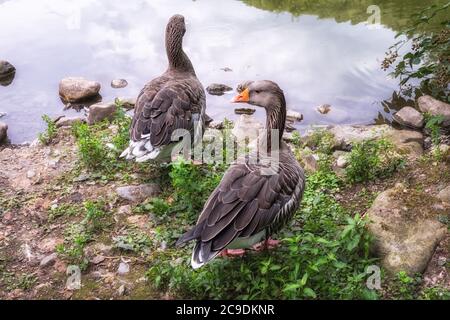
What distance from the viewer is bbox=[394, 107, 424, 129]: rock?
21.1 ft

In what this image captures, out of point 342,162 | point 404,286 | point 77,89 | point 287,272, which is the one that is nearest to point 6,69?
point 77,89

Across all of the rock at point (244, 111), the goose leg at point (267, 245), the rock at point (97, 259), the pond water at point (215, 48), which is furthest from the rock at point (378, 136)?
the rock at point (97, 259)

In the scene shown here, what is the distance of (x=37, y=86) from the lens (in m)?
8.02

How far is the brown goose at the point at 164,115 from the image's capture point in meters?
4.88

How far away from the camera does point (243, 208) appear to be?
377 centimetres

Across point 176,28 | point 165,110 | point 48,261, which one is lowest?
point 48,261

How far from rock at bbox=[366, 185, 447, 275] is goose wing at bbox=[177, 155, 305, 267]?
756 millimetres

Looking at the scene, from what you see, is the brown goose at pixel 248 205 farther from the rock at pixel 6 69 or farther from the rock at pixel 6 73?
the rock at pixel 6 69

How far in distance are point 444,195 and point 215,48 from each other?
520 centimetres

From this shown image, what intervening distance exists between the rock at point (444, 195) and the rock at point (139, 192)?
2761 millimetres

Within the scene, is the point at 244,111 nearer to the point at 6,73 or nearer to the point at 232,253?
the point at 232,253
